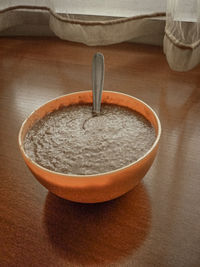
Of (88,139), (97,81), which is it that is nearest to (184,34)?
(97,81)

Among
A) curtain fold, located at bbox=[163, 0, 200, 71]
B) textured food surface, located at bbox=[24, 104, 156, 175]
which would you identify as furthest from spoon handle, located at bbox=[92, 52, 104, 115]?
curtain fold, located at bbox=[163, 0, 200, 71]

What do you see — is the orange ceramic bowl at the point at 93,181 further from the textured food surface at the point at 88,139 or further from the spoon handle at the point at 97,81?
the spoon handle at the point at 97,81

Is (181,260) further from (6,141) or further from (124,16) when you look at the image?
(124,16)

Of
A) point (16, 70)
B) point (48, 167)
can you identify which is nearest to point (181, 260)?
point (48, 167)

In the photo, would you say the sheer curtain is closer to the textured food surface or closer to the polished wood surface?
the polished wood surface

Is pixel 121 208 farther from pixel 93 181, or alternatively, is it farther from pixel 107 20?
pixel 107 20

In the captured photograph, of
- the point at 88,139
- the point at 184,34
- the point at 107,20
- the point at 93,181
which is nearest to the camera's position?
the point at 93,181

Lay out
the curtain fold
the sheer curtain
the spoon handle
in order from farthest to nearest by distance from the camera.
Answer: the sheer curtain < the curtain fold < the spoon handle
